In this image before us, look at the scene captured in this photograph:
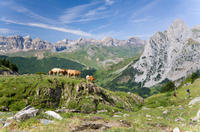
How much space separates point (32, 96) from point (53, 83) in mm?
7192

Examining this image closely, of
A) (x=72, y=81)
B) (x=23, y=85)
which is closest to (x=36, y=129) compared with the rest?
(x=23, y=85)

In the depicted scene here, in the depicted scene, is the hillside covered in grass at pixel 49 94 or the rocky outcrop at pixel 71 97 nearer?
the hillside covered in grass at pixel 49 94

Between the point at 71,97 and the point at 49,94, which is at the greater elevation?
the point at 49,94

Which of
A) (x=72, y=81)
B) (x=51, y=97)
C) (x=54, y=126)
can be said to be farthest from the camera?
(x=72, y=81)

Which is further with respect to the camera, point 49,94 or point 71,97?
point 71,97

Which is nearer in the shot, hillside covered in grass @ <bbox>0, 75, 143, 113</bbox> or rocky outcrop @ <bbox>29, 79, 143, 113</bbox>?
hillside covered in grass @ <bbox>0, 75, 143, 113</bbox>

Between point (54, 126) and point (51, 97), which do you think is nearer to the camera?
point (54, 126)

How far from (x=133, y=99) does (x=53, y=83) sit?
3628 cm

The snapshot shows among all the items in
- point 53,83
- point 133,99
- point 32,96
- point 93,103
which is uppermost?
point 53,83

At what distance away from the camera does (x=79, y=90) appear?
140 feet

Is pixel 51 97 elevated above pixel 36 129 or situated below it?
below

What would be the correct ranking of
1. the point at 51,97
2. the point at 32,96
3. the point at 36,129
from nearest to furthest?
the point at 36,129
the point at 32,96
the point at 51,97

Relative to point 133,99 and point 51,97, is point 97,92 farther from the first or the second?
point 133,99

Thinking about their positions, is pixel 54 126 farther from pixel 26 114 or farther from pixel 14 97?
pixel 14 97
